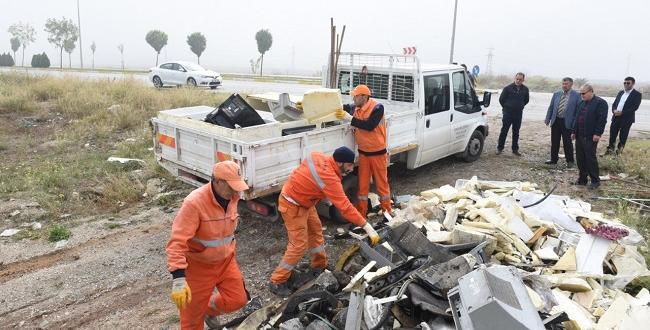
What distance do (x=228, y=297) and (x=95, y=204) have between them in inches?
165

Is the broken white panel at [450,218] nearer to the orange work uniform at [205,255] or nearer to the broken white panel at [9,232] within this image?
the orange work uniform at [205,255]

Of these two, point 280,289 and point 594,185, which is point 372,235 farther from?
point 594,185

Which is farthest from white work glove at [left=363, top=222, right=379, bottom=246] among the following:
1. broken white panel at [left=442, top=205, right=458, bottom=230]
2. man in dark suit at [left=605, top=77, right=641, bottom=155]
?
man in dark suit at [left=605, top=77, right=641, bottom=155]

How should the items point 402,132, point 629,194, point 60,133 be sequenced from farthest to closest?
1. point 60,133
2. point 629,194
3. point 402,132

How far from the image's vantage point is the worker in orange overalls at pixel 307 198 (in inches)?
162

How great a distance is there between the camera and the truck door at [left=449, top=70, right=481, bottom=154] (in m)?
7.64

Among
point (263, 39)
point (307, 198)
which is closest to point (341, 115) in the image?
point (307, 198)

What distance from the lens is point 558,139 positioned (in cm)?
875

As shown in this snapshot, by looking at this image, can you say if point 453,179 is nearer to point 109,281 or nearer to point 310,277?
point 310,277

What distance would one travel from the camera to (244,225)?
5.86m

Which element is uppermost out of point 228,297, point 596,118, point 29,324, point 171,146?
point 596,118

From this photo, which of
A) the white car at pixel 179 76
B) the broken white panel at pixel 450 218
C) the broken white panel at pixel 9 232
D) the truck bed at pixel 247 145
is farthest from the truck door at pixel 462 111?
the white car at pixel 179 76

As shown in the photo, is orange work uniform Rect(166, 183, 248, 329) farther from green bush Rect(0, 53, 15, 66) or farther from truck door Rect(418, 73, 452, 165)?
green bush Rect(0, 53, 15, 66)

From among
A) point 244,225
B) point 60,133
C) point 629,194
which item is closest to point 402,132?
point 244,225
